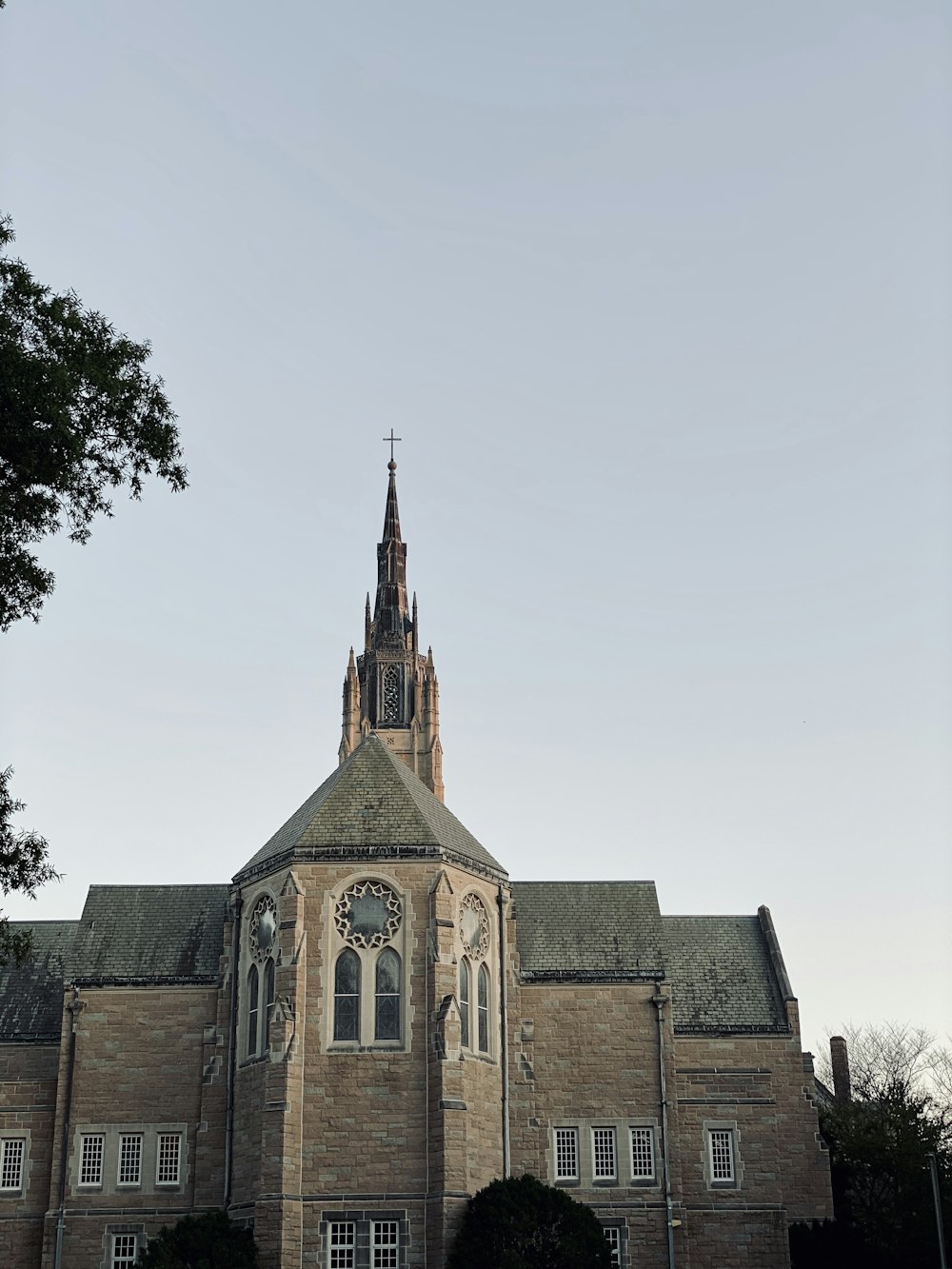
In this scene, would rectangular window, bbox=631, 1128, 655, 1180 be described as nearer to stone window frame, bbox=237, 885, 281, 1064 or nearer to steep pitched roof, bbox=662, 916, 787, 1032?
steep pitched roof, bbox=662, 916, 787, 1032

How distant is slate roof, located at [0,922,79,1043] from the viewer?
4794cm

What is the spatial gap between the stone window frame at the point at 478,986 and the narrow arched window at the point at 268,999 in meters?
5.51

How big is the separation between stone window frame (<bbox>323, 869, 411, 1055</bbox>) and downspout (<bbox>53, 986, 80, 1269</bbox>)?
910cm

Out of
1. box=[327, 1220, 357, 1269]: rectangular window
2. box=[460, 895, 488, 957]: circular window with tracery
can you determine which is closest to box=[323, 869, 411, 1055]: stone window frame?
box=[460, 895, 488, 957]: circular window with tracery

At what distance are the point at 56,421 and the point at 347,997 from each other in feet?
80.3

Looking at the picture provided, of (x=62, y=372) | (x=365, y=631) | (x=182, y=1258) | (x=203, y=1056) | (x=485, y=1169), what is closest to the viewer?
(x=62, y=372)

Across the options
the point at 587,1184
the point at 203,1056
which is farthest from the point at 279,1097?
the point at 587,1184

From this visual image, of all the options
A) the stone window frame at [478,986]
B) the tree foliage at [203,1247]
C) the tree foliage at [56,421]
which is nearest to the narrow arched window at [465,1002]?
the stone window frame at [478,986]

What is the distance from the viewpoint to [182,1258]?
39.7 meters

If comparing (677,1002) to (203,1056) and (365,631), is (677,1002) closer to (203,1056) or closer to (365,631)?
(203,1056)

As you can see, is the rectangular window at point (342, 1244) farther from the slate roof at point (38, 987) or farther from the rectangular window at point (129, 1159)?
the slate roof at point (38, 987)

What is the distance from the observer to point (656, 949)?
162ft

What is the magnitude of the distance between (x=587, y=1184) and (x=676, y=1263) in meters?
3.42

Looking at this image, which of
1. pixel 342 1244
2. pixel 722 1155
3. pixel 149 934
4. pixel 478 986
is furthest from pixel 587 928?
pixel 149 934
